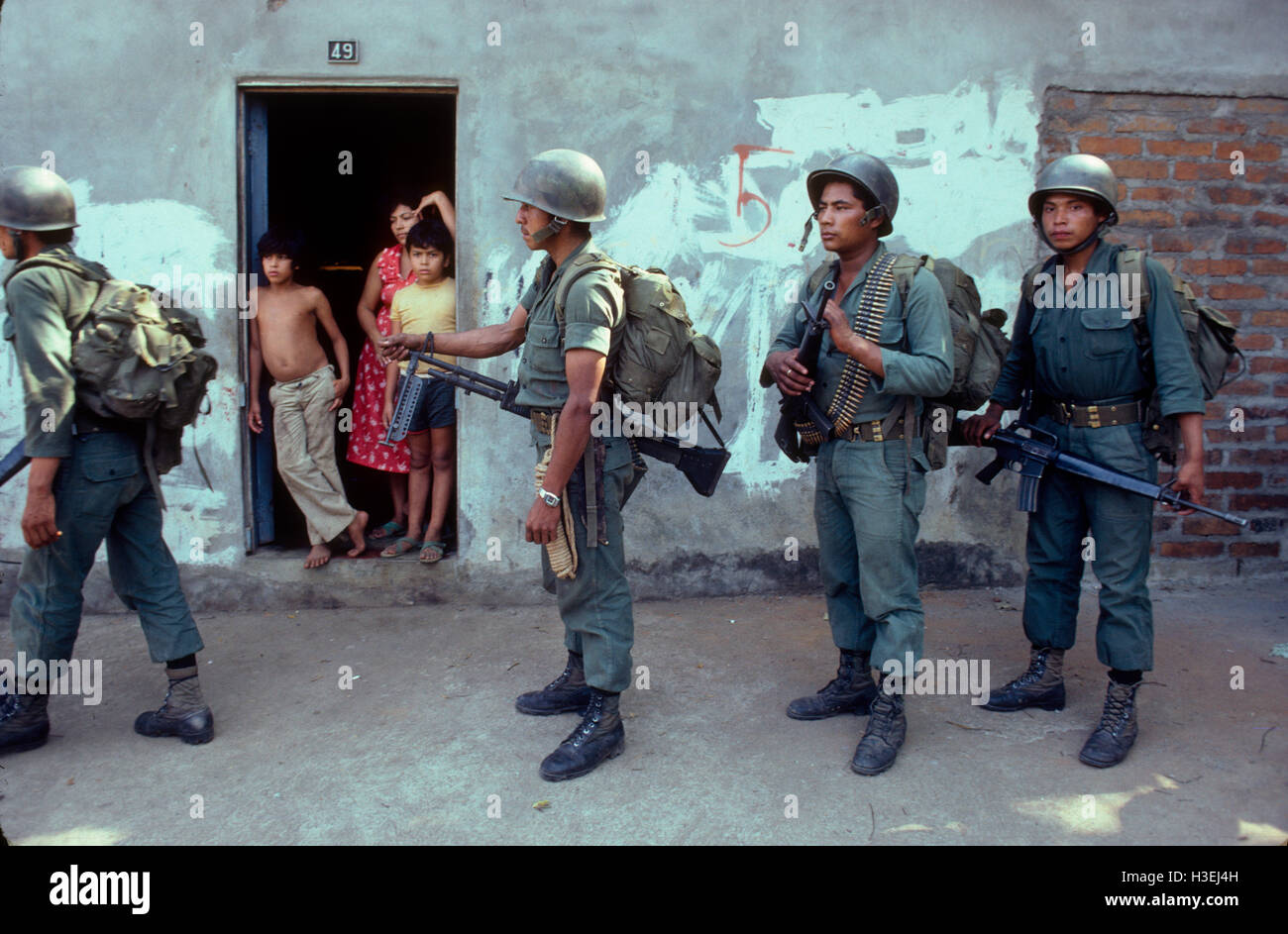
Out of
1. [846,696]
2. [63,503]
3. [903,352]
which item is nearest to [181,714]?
[63,503]

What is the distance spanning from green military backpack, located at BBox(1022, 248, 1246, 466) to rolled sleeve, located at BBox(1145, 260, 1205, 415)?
0.03 metres

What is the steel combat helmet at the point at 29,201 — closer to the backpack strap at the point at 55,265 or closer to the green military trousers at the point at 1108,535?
the backpack strap at the point at 55,265

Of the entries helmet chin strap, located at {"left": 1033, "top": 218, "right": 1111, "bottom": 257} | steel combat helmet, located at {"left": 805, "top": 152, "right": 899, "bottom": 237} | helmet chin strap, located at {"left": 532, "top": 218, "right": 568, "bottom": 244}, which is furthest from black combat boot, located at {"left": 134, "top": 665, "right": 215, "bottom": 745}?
helmet chin strap, located at {"left": 1033, "top": 218, "right": 1111, "bottom": 257}

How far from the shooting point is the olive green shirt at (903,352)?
3.13 metres

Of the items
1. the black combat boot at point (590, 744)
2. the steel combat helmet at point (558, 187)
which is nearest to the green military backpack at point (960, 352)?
the steel combat helmet at point (558, 187)

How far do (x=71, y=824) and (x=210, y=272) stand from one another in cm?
293

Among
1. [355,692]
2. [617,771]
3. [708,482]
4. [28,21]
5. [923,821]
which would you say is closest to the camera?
[923,821]

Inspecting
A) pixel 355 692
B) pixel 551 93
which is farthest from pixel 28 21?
pixel 355 692

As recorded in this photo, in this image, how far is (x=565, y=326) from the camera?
318 cm

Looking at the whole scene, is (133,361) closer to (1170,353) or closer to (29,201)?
(29,201)

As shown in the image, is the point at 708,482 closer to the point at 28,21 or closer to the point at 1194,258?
the point at 1194,258

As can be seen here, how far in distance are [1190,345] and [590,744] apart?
8.26 feet

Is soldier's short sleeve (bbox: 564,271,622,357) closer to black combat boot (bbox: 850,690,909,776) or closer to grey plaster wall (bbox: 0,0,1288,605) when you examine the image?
black combat boot (bbox: 850,690,909,776)

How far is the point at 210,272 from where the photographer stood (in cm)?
493
